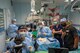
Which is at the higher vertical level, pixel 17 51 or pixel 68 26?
pixel 68 26

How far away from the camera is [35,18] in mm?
6750

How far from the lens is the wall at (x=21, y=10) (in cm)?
1178

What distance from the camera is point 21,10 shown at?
469 inches

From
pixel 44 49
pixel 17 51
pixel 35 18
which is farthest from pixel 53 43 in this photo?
pixel 35 18

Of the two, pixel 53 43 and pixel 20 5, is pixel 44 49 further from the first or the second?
pixel 20 5

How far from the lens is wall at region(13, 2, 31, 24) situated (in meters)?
11.8

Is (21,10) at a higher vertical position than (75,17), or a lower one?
higher

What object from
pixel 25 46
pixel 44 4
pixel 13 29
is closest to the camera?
pixel 25 46

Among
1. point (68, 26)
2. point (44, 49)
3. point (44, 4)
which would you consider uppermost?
point (44, 4)

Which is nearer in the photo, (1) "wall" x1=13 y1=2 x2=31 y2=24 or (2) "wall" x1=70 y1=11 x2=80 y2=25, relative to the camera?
(1) "wall" x1=13 y1=2 x2=31 y2=24

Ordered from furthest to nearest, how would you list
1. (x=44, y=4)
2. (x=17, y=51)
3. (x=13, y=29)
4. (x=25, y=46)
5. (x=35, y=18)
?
(x=44, y=4) < (x=13, y=29) < (x=35, y=18) < (x=25, y=46) < (x=17, y=51)

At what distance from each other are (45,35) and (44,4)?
261 cm

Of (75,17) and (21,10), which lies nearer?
(21,10)

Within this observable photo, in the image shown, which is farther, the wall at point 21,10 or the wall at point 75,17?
the wall at point 75,17
